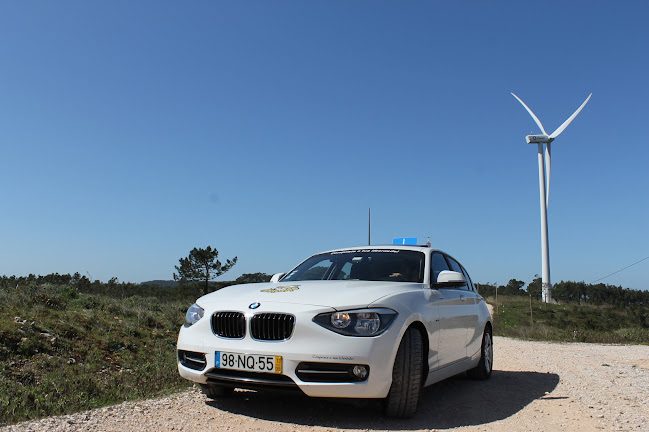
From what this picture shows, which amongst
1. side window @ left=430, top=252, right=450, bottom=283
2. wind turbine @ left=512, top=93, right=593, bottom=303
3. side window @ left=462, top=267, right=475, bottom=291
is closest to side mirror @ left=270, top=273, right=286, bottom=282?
side window @ left=430, top=252, right=450, bottom=283

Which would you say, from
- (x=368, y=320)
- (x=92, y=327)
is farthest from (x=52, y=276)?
(x=368, y=320)

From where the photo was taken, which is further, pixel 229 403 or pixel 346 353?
pixel 229 403

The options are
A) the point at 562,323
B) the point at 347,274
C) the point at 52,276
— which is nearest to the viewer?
the point at 347,274

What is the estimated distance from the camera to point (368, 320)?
13.7ft

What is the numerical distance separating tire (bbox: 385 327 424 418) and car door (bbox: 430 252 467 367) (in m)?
0.79

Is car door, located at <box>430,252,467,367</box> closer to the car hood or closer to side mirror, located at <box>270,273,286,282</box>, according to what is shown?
the car hood

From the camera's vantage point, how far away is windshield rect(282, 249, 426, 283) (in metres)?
5.57

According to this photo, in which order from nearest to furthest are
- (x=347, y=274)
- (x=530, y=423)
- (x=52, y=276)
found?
1. (x=530, y=423)
2. (x=347, y=274)
3. (x=52, y=276)

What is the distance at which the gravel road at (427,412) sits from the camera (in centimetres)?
421

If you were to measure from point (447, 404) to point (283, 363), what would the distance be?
204 cm

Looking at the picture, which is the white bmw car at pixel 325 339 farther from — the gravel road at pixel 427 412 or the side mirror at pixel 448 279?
the gravel road at pixel 427 412

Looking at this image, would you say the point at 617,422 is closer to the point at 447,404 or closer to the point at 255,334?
the point at 447,404

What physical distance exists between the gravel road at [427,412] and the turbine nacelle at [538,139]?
4695 cm

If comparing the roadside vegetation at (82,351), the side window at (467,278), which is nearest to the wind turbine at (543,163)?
the roadside vegetation at (82,351)
